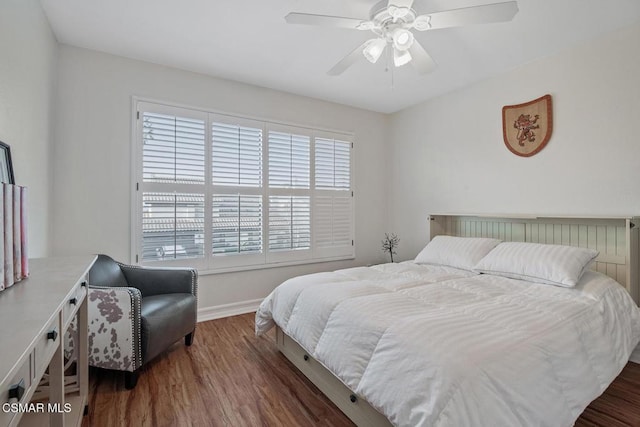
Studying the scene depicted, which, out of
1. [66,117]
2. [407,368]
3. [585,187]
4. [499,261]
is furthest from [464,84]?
[66,117]

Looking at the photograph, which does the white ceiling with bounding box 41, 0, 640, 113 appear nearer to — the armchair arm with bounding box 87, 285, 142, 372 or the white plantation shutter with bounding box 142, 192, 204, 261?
the white plantation shutter with bounding box 142, 192, 204, 261

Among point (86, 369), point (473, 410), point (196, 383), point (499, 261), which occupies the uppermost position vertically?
point (499, 261)

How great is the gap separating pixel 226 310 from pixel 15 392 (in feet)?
9.04

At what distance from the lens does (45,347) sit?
0.95m

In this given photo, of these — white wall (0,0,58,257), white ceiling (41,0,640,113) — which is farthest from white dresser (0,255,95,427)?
white ceiling (41,0,640,113)

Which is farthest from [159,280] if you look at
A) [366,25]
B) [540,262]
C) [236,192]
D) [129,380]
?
[540,262]

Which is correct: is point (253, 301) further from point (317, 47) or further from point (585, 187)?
point (585, 187)

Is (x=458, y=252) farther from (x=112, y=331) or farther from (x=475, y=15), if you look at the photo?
(x=112, y=331)

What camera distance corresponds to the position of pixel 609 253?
8.30ft

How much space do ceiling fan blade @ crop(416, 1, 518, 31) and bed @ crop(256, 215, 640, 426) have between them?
62.1 inches

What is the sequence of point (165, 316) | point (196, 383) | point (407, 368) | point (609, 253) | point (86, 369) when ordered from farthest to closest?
1. point (609, 253)
2. point (165, 316)
3. point (196, 383)
4. point (86, 369)
5. point (407, 368)

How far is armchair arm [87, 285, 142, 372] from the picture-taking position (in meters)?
1.98

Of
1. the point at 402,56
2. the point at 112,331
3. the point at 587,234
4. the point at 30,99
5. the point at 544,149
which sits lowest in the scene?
the point at 112,331

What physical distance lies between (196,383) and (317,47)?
108 inches
